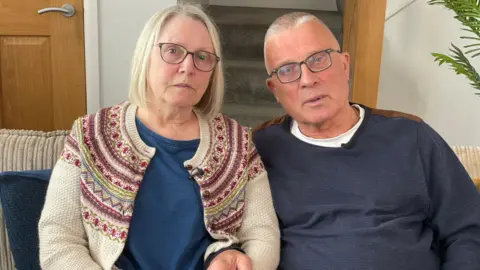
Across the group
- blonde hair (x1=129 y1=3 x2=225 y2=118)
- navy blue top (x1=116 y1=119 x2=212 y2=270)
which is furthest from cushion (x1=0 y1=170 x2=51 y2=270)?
blonde hair (x1=129 y1=3 x2=225 y2=118)

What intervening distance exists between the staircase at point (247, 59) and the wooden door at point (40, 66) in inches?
44.1

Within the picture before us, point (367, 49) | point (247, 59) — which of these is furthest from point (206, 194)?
point (247, 59)

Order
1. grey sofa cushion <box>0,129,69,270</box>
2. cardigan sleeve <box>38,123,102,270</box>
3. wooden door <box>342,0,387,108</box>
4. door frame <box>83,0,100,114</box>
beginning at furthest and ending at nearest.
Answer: wooden door <box>342,0,387,108</box> → door frame <box>83,0,100,114</box> → grey sofa cushion <box>0,129,69,270</box> → cardigan sleeve <box>38,123,102,270</box>

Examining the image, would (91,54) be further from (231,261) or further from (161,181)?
(231,261)

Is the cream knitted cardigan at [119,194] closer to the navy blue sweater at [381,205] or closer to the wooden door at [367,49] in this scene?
the navy blue sweater at [381,205]

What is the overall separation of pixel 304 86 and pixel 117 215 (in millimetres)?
660

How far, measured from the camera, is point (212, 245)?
4.19 feet

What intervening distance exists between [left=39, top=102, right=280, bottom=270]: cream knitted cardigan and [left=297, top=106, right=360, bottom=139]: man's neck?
22cm

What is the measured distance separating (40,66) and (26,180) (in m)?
1.23

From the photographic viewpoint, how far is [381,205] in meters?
1.35

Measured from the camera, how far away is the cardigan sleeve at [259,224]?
1.29 m

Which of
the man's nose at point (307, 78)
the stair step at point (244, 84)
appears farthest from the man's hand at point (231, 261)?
the stair step at point (244, 84)

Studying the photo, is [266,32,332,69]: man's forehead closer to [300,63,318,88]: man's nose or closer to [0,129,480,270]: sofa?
[300,63,318,88]: man's nose

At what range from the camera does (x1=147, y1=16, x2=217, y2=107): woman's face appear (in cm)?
124
